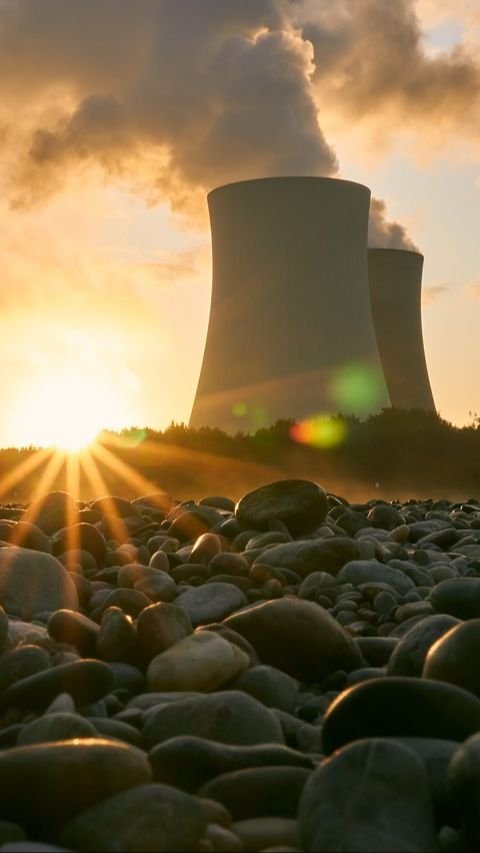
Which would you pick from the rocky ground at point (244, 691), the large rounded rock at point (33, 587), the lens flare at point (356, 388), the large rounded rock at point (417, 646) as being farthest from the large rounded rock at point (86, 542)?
the lens flare at point (356, 388)

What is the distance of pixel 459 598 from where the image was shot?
2.20 m

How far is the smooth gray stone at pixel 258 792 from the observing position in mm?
1190

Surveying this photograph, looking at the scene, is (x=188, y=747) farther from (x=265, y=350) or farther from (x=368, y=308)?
(x=368, y=308)

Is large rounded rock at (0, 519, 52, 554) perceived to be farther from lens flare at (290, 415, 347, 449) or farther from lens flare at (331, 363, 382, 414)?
lens flare at (290, 415, 347, 449)

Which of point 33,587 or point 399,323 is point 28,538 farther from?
point 399,323

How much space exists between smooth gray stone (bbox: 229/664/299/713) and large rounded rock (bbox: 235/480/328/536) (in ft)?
5.27

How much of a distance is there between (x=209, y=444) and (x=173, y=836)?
37.1ft

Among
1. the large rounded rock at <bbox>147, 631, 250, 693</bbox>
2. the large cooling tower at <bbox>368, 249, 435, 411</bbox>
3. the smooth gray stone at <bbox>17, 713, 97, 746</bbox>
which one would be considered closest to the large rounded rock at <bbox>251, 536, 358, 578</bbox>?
the large rounded rock at <bbox>147, 631, 250, 693</bbox>

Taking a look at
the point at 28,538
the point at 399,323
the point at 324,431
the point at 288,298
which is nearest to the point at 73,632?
the point at 28,538

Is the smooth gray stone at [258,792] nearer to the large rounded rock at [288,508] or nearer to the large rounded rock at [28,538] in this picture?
the large rounded rock at [28,538]

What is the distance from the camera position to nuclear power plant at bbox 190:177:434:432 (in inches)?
444

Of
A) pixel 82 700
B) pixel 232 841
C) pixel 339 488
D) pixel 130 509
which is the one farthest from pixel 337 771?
pixel 339 488

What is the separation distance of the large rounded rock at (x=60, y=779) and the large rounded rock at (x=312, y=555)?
1640 millimetres

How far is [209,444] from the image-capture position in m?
12.3
